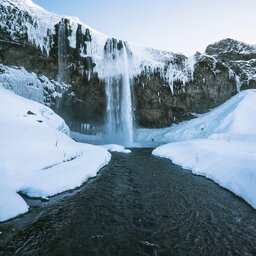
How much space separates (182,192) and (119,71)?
34.8 m

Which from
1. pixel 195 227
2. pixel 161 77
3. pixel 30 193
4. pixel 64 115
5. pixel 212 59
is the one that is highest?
pixel 212 59

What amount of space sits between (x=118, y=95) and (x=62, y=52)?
486 inches

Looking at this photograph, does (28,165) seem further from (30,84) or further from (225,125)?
(225,125)

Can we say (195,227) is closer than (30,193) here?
Yes

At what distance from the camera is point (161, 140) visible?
153 feet

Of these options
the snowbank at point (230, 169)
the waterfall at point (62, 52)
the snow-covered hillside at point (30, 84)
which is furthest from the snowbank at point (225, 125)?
the waterfall at point (62, 52)

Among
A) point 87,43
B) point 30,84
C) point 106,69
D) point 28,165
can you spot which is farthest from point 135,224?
point 106,69

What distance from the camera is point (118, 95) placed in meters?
45.9

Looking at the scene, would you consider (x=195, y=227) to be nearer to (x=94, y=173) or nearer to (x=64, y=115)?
(x=94, y=173)

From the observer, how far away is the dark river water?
257 inches

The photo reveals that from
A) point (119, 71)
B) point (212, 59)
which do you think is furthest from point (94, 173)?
point (212, 59)

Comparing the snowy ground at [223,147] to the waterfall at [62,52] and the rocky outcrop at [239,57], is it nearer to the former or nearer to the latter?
the rocky outcrop at [239,57]

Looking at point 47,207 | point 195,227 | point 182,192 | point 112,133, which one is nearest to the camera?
point 195,227

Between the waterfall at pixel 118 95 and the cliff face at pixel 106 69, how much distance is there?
17 centimetres
